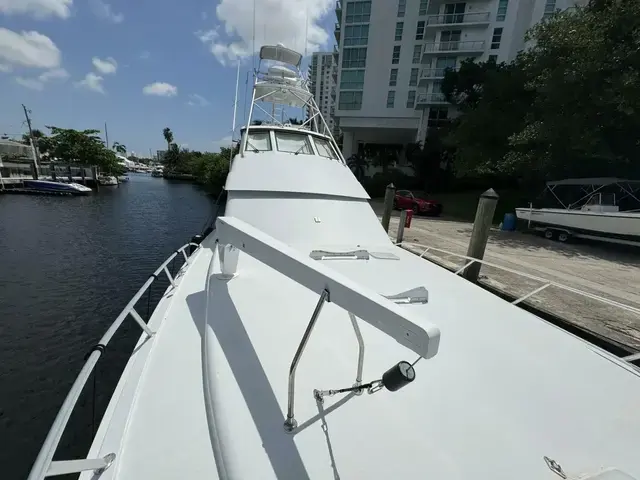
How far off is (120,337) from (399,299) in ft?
16.9

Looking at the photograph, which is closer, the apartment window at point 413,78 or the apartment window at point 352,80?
the apartment window at point 413,78

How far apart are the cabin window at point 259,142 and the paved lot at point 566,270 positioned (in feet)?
14.7

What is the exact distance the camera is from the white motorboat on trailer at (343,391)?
4.12ft

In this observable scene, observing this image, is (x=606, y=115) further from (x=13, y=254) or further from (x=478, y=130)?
(x=13, y=254)

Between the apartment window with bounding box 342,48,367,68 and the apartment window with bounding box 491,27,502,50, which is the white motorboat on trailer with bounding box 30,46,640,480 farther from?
the apartment window with bounding box 491,27,502,50

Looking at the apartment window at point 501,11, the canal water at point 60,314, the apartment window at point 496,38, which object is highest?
the apartment window at point 501,11

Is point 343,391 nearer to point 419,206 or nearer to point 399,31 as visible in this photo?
point 419,206

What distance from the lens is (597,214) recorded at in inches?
365

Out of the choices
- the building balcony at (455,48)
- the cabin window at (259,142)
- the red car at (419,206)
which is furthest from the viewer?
the building balcony at (455,48)

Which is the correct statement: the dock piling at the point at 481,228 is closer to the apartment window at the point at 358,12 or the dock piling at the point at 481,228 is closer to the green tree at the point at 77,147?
the apartment window at the point at 358,12

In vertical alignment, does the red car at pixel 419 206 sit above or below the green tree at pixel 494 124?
below

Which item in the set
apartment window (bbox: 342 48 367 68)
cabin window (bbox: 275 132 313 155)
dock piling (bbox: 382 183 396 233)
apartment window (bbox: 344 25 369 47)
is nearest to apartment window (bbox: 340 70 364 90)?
apartment window (bbox: 342 48 367 68)

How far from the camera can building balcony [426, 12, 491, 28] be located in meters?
27.6

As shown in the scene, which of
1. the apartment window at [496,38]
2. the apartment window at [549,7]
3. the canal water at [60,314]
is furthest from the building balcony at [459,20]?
the canal water at [60,314]
